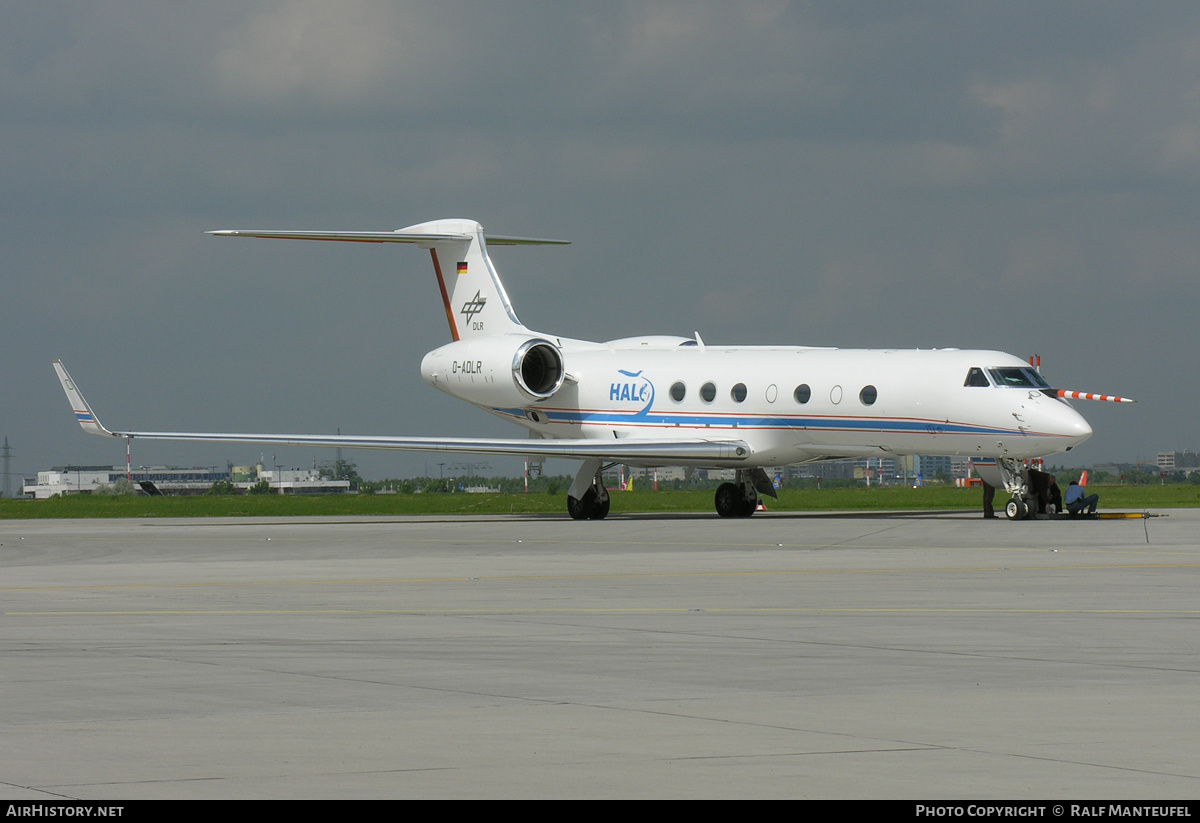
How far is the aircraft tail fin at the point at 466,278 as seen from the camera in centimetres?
4338

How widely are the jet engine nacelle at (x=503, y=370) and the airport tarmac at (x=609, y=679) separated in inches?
727

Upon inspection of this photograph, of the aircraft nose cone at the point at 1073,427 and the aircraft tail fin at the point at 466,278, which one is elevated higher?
the aircraft tail fin at the point at 466,278

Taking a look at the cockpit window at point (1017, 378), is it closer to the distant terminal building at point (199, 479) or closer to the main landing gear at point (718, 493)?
the main landing gear at point (718, 493)

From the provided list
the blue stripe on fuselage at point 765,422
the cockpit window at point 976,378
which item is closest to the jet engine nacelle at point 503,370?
the blue stripe on fuselage at point 765,422

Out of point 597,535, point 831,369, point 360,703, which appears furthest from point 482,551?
point 360,703

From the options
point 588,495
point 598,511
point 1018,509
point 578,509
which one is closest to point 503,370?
point 588,495

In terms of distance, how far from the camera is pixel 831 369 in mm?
35031

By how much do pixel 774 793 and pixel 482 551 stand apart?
59.8ft

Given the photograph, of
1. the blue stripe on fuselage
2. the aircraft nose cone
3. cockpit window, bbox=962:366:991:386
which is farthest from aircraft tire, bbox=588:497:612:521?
the aircraft nose cone

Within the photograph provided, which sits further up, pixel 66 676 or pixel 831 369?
pixel 831 369

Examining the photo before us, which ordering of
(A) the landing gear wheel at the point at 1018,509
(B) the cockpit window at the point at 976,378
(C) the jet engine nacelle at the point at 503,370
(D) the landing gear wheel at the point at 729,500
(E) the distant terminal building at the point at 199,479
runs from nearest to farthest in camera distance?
(B) the cockpit window at the point at 976,378 < (A) the landing gear wheel at the point at 1018,509 < (D) the landing gear wheel at the point at 729,500 < (C) the jet engine nacelle at the point at 503,370 < (E) the distant terminal building at the point at 199,479

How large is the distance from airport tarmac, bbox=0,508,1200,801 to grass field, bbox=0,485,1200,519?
25.9 metres

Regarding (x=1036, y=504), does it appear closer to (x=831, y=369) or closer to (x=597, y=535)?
(x=831, y=369)
